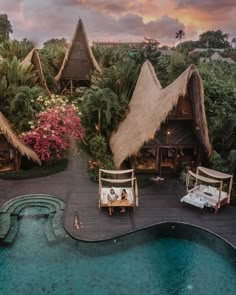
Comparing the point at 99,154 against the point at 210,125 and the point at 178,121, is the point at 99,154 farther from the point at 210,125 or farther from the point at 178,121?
the point at 210,125

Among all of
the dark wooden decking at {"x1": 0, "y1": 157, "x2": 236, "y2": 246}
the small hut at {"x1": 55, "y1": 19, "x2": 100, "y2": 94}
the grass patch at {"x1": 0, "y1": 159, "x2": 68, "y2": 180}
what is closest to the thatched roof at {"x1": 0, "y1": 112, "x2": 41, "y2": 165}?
the grass patch at {"x1": 0, "y1": 159, "x2": 68, "y2": 180}

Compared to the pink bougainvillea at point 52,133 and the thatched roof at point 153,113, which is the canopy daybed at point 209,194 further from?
the pink bougainvillea at point 52,133

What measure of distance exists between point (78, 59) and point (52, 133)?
13817mm

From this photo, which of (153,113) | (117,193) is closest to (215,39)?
(153,113)

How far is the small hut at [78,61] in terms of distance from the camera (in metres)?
25.3

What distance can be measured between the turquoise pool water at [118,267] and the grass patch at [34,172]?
384cm

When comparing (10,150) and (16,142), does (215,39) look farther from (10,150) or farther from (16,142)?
(16,142)

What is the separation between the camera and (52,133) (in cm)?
1393

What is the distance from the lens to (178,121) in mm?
13453

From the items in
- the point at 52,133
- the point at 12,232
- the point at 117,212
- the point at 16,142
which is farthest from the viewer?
the point at 52,133

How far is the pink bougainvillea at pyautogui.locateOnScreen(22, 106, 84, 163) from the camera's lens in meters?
13.8

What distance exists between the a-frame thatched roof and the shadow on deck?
602 inches

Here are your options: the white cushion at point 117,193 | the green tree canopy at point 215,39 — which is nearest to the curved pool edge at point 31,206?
the white cushion at point 117,193

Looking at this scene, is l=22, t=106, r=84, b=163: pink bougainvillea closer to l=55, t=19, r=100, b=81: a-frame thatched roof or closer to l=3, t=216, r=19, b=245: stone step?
l=3, t=216, r=19, b=245: stone step
